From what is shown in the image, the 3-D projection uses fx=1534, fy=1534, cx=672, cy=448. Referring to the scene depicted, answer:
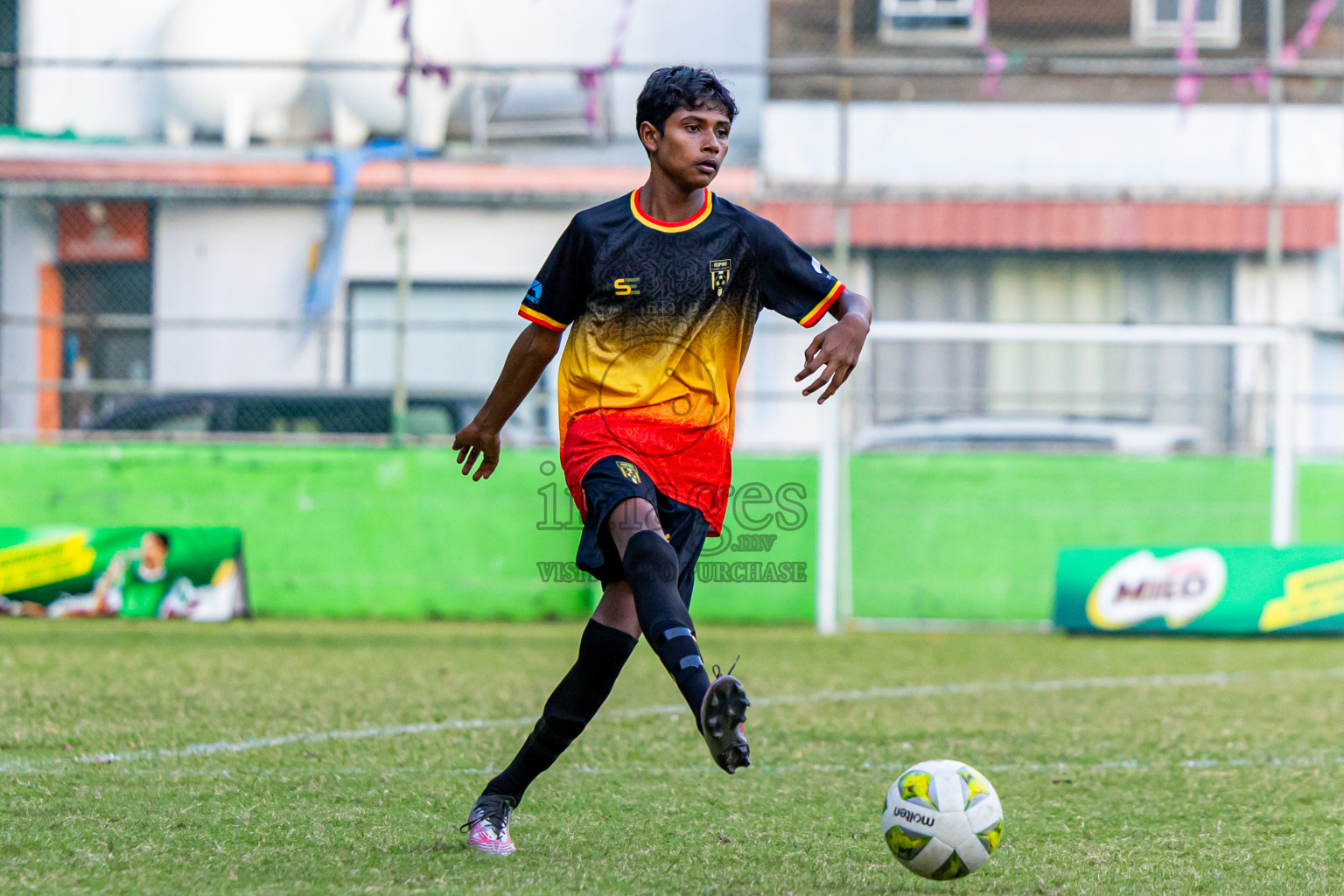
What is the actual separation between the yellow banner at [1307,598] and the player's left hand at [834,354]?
748cm

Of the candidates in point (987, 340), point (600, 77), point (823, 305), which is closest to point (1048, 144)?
point (600, 77)

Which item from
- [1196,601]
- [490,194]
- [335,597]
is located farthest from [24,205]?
[1196,601]

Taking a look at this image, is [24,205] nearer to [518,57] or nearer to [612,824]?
[518,57]

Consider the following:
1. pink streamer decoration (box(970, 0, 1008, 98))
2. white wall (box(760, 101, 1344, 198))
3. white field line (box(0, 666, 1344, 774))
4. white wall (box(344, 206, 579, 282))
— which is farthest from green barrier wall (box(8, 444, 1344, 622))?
pink streamer decoration (box(970, 0, 1008, 98))

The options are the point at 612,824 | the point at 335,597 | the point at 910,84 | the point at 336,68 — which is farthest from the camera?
the point at 910,84

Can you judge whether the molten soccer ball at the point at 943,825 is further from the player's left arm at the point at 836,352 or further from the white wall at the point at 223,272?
the white wall at the point at 223,272

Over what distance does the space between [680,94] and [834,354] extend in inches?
25.6

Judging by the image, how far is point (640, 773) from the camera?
463 cm

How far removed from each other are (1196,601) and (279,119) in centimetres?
923

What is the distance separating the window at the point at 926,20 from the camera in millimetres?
15031

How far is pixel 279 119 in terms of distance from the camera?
14.3m

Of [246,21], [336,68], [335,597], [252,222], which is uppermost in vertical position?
[246,21]

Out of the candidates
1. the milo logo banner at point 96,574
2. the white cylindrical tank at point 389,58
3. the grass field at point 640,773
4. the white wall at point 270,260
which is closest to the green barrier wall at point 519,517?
the milo logo banner at point 96,574

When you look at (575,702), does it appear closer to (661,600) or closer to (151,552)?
(661,600)
